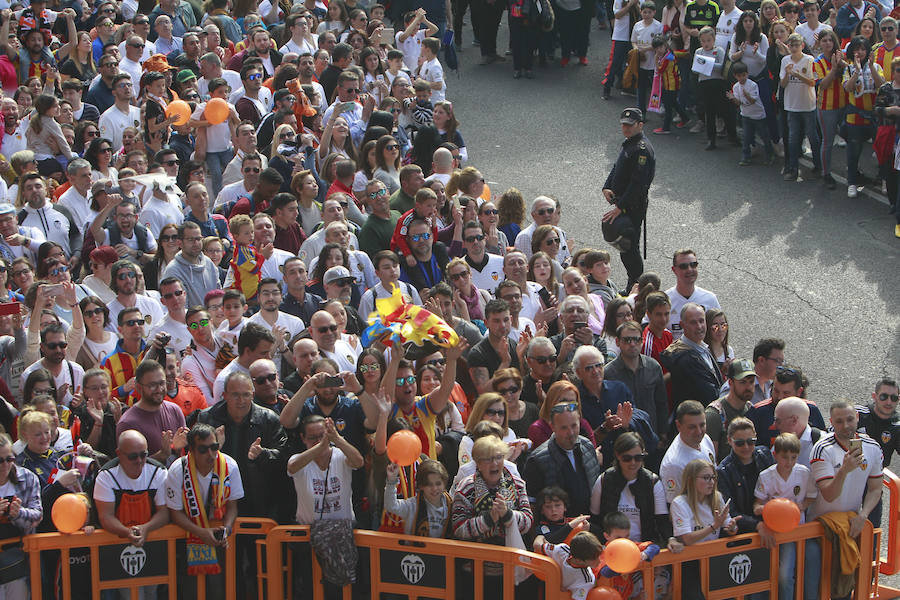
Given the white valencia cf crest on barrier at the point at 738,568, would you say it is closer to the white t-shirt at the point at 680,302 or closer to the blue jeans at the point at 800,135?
the white t-shirt at the point at 680,302

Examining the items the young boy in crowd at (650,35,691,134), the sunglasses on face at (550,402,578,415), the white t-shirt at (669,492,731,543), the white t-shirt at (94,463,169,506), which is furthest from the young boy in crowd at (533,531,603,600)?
the young boy in crowd at (650,35,691,134)

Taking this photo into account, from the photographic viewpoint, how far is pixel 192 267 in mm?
10609

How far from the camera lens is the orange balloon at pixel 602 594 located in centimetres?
770

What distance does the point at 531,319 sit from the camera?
35.2 ft

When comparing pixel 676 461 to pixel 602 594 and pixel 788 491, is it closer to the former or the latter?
pixel 788 491

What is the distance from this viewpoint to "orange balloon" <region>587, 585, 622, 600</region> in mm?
7695

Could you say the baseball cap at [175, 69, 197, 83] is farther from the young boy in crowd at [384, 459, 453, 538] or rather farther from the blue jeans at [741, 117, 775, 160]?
the young boy in crowd at [384, 459, 453, 538]

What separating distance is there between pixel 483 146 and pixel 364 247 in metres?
6.51

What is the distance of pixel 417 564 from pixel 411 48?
11.0m

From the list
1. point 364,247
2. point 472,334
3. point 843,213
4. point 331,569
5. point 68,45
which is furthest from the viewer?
point 68,45

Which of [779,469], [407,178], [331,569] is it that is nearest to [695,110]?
[407,178]

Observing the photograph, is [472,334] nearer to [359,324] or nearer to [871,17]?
[359,324]

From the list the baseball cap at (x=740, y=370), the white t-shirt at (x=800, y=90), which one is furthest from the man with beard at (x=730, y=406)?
the white t-shirt at (x=800, y=90)

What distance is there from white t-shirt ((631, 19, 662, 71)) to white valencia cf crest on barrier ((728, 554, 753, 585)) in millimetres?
10610
